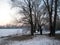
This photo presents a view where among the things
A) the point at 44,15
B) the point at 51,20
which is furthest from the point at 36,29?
the point at 51,20

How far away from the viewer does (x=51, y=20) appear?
12.4 meters

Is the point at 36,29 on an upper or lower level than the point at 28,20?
lower

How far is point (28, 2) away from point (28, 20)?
174 cm

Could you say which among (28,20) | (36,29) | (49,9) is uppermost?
(49,9)

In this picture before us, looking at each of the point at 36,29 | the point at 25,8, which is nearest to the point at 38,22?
the point at 36,29

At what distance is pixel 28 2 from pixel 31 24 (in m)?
2.13

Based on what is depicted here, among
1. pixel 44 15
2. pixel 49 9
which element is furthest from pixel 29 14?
pixel 49 9

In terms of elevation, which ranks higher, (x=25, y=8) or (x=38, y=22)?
(x=25, y=8)

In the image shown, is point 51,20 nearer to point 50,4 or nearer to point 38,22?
point 50,4

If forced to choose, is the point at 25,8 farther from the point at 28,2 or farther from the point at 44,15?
the point at 44,15

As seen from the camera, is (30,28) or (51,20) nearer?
A: (51,20)

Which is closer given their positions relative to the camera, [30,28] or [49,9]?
[49,9]

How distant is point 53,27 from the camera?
12289 millimetres

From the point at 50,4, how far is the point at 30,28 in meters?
3.39
